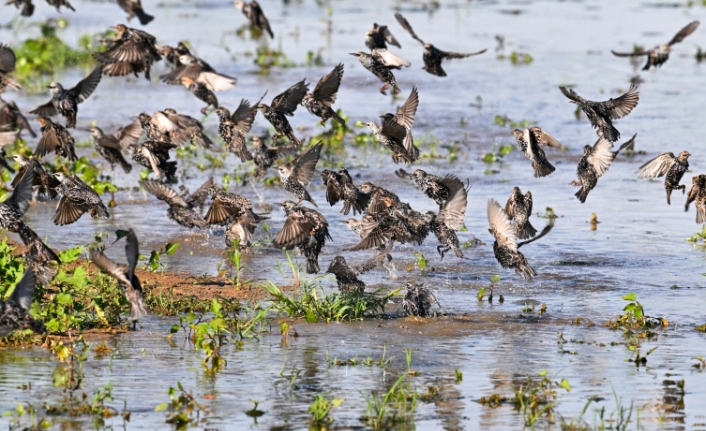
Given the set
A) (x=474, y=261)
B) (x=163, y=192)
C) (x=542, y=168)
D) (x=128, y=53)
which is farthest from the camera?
(x=128, y=53)

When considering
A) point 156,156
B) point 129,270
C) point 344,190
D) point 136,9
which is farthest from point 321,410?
point 136,9

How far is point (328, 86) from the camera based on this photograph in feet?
32.1

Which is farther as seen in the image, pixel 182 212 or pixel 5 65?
pixel 5 65

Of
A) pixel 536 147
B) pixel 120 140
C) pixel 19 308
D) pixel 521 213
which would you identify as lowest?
pixel 19 308

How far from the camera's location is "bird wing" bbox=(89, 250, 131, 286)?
7.05m

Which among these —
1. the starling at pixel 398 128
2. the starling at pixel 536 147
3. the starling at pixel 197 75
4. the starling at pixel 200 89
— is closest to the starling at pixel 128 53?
the starling at pixel 197 75

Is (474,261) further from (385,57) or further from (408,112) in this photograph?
(385,57)

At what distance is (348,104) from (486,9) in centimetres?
1084

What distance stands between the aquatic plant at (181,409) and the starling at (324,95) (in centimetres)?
387

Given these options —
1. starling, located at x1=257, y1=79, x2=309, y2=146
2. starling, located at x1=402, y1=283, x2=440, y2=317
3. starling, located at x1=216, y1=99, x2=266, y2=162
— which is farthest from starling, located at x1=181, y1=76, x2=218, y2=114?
starling, located at x1=402, y1=283, x2=440, y2=317

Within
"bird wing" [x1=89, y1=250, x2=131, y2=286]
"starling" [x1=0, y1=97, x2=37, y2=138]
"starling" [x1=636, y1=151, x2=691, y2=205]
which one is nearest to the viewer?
"bird wing" [x1=89, y1=250, x2=131, y2=286]

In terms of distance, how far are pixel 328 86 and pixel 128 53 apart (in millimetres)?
2628

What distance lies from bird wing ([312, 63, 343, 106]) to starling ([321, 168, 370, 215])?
0.78 m

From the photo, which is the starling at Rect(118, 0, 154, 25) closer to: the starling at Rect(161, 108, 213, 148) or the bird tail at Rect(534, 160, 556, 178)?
the starling at Rect(161, 108, 213, 148)
